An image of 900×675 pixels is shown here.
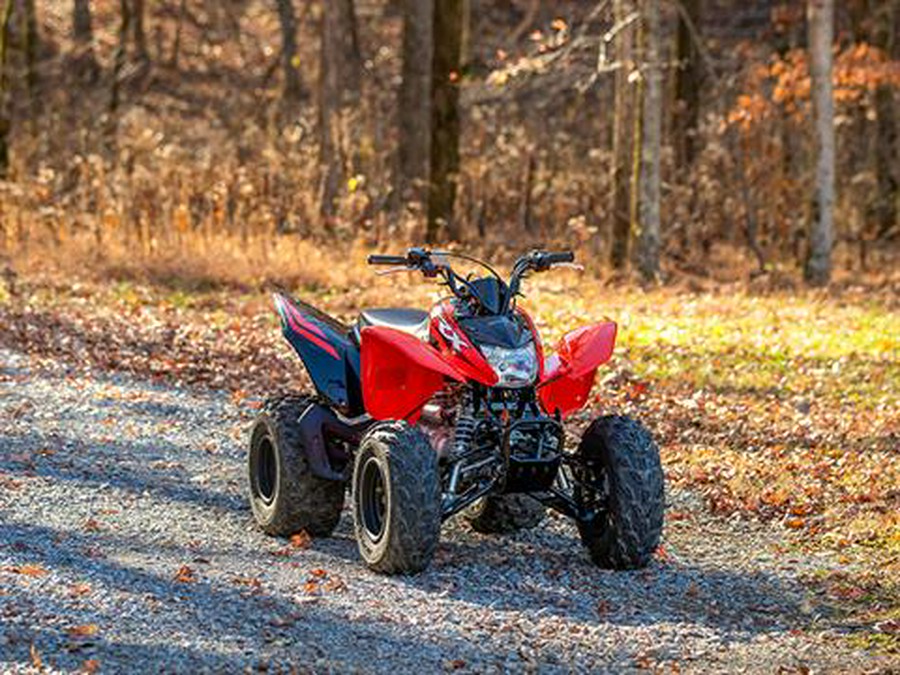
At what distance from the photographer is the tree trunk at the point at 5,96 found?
76.7 feet

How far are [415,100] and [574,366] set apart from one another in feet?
57.0

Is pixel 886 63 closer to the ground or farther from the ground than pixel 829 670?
farther from the ground

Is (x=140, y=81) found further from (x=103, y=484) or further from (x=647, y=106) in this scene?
(x=103, y=484)

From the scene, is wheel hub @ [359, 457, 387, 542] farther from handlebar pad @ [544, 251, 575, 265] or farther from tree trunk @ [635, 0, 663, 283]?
tree trunk @ [635, 0, 663, 283]

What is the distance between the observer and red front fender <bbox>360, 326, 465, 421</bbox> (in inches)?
298

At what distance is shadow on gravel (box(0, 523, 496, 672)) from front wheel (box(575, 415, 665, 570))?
124 centimetres

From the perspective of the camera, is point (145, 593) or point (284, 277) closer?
point (145, 593)

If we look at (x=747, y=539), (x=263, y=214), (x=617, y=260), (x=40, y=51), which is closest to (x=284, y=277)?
(x=263, y=214)

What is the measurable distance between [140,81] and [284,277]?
57.3 ft

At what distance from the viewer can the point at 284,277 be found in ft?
62.2

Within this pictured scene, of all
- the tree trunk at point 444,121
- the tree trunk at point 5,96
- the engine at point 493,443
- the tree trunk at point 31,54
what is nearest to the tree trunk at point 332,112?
the tree trunk at point 444,121

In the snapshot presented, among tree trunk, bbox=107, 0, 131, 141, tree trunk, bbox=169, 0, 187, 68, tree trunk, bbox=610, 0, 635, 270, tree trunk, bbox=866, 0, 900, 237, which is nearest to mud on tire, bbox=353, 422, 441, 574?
tree trunk, bbox=610, 0, 635, 270

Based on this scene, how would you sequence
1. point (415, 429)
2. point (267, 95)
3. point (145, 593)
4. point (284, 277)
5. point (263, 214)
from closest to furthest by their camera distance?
point (145, 593), point (415, 429), point (284, 277), point (263, 214), point (267, 95)

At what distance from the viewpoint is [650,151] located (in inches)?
777
